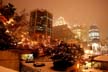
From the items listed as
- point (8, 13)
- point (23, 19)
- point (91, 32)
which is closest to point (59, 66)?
point (8, 13)

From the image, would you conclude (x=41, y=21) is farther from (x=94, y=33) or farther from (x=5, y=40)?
(x=5, y=40)

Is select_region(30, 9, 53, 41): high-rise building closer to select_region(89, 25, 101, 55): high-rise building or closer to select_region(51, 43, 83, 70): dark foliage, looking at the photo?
select_region(89, 25, 101, 55): high-rise building

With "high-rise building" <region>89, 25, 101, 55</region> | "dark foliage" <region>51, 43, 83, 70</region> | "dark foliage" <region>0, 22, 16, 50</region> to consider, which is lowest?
"dark foliage" <region>51, 43, 83, 70</region>

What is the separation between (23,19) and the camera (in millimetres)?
9969

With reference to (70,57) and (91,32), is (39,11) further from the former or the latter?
(70,57)

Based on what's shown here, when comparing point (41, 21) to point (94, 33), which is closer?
point (41, 21)

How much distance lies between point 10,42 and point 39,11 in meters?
→ 51.0

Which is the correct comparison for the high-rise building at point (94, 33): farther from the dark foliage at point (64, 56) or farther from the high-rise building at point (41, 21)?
the dark foliage at point (64, 56)

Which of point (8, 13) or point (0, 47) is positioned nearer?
point (0, 47)

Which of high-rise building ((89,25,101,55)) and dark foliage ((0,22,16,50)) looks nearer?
dark foliage ((0,22,16,50))

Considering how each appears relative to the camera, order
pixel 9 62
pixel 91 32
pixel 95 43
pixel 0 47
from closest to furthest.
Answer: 1. pixel 9 62
2. pixel 0 47
3. pixel 95 43
4. pixel 91 32

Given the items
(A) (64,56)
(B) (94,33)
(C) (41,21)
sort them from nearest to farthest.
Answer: (A) (64,56)
(C) (41,21)
(B) (94,33)

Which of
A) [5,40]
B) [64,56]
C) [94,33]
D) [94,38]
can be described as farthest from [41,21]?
[64,56]

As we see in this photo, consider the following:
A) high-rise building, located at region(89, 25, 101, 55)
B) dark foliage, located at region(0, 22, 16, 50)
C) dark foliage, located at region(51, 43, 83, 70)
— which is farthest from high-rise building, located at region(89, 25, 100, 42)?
dark foliage, located at region(51, 43, 83, 70)
